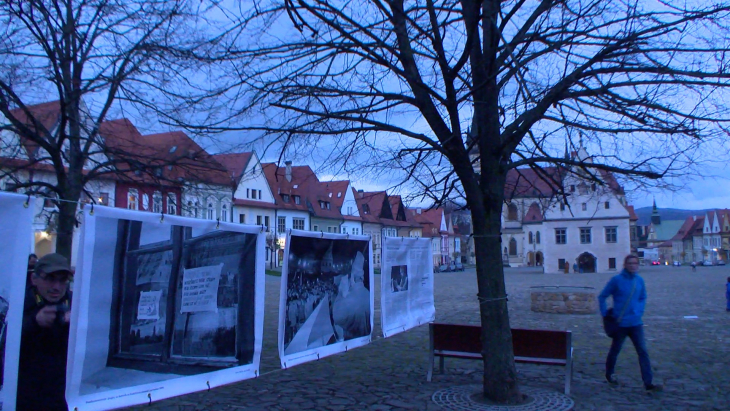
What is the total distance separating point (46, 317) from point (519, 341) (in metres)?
5.82

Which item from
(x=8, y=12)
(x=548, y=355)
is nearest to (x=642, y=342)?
(x=548, y=355)

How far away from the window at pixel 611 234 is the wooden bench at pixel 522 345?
67.1m

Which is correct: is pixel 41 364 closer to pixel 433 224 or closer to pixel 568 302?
pixel 568 302

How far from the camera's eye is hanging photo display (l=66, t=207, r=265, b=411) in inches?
222

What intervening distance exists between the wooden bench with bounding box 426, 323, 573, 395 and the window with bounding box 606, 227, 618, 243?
67.1m

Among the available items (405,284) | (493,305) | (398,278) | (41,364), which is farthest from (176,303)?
(405,284)

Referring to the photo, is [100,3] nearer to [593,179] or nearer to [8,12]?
[8,12]

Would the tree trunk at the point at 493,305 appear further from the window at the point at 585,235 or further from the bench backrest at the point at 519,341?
the window at the point at 585,235

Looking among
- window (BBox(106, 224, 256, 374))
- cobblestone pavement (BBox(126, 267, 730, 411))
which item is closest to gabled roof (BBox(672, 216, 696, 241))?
cobblestone pavement (BBox(126, 267, 730, 411))

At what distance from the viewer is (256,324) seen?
785 centimetres

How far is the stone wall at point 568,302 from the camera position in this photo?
1792cm

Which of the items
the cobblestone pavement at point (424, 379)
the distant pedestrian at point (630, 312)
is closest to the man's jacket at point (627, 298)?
the distant pedestrian at point (630, 312)

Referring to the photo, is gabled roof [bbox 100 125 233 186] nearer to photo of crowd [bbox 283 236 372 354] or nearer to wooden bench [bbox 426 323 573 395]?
photo of crowd [bbox 283 236 372 354]

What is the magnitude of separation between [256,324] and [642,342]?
4.75 meters
